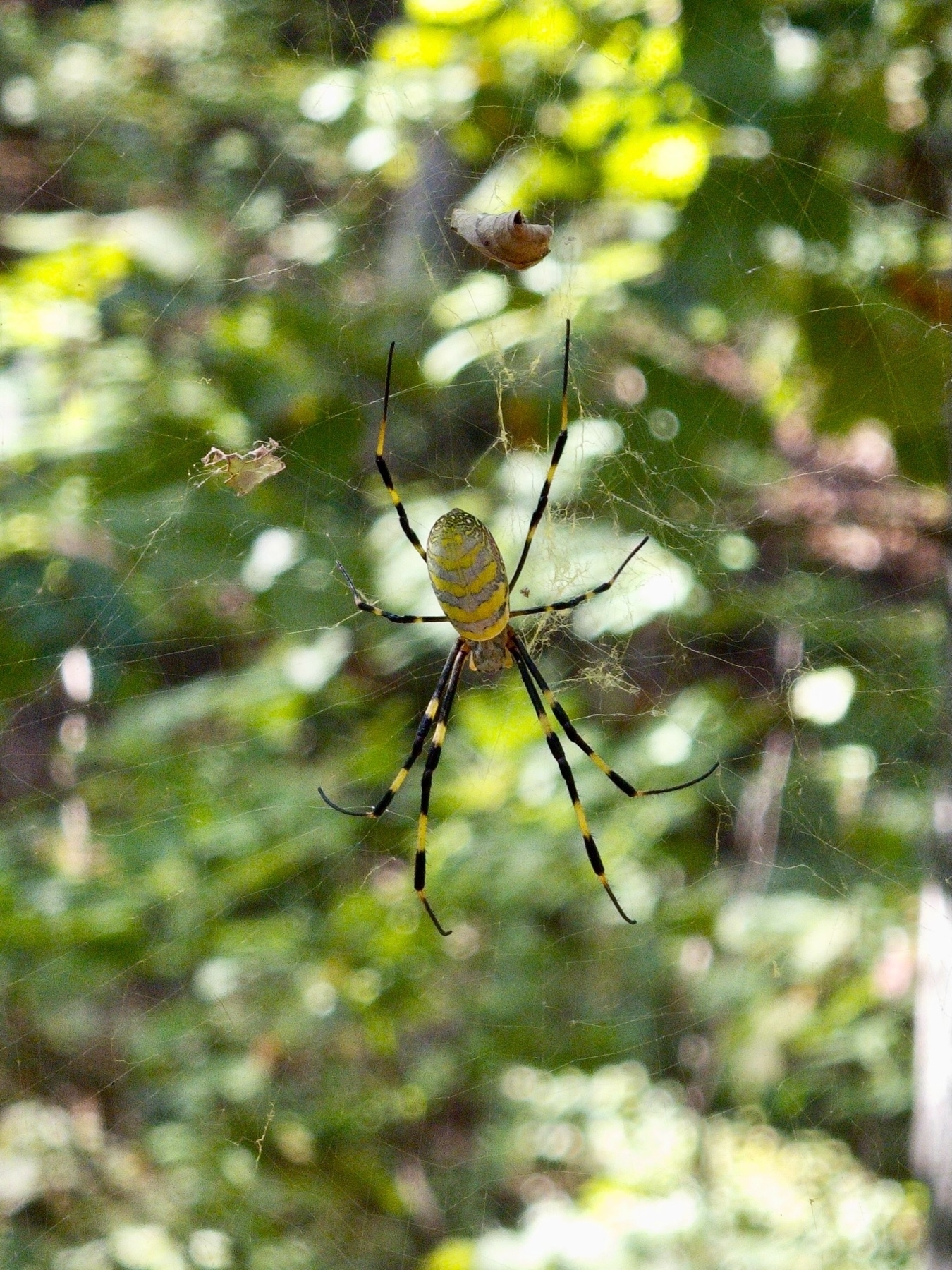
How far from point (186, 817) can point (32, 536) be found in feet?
2.41

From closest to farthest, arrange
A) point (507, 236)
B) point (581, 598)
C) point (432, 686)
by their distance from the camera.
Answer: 1. point (507, 236)
2. point (581, 598)
3. point (432, 686)

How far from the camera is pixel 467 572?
1860 mm

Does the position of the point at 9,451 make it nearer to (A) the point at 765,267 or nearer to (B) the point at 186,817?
(B) the point at 186,817

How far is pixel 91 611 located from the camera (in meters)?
2.16

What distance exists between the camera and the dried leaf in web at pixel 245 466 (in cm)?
204

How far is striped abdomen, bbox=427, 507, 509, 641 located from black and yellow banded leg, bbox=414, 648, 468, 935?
29 centimetres

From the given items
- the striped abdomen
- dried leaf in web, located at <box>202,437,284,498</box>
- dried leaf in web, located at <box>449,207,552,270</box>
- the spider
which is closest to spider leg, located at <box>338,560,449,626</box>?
the spider

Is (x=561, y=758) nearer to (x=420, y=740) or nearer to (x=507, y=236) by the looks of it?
(x=420, y=740)

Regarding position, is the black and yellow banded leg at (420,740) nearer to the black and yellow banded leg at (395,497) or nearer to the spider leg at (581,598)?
the spider leg at (581,598)

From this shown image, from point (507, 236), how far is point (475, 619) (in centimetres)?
76

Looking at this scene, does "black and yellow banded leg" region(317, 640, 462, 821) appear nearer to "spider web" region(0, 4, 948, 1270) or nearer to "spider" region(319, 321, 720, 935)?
"spider" region(319, 321, 720, 935)

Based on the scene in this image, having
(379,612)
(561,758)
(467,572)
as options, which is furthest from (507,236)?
(561,758)

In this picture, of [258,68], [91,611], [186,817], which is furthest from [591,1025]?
[258,68]

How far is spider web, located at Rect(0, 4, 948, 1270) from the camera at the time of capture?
209cm
